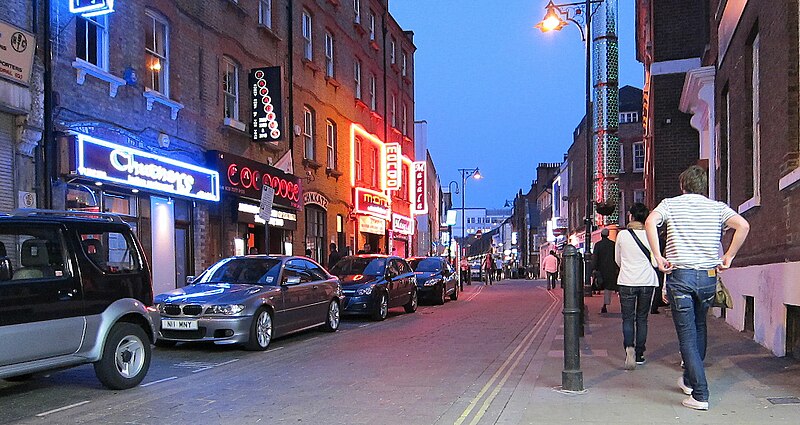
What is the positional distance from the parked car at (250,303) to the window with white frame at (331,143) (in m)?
11.3

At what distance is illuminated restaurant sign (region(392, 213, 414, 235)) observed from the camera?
31.5 m

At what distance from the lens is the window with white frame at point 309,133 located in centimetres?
2172

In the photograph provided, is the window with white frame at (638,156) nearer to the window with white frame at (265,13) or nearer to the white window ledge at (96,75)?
the window with white frame at (265,13)

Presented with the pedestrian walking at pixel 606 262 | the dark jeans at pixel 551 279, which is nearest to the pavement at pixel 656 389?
the pedestrian walking at pixel 606 262

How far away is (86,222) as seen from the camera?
7.10 meters

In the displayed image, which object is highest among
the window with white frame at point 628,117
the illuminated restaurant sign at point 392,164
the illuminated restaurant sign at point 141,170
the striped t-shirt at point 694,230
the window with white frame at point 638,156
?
the window with white frame at point 628,117

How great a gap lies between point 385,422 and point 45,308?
3402 mm

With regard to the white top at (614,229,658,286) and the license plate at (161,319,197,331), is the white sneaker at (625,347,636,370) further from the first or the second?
the license plate at (161,319,197,331)

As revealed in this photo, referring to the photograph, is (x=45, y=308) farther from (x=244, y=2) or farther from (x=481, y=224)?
(x=481, y=224)

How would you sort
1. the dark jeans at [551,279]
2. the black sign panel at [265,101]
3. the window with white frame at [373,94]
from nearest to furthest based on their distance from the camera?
the black sign panel at [265,101] → the dark jeans at [551,279] → the window with white frame at [373,94]

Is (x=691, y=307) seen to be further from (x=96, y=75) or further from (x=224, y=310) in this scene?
(x=96, y=75)

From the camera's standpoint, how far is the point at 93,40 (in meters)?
12.4

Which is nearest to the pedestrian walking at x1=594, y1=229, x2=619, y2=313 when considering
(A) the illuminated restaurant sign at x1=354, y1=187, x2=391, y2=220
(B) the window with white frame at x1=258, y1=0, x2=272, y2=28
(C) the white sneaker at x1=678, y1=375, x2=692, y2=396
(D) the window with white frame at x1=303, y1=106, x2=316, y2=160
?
(C) the white sneaker at x1=678, y1=375, x2=692, y2=396

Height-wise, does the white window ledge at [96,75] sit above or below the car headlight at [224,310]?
above
